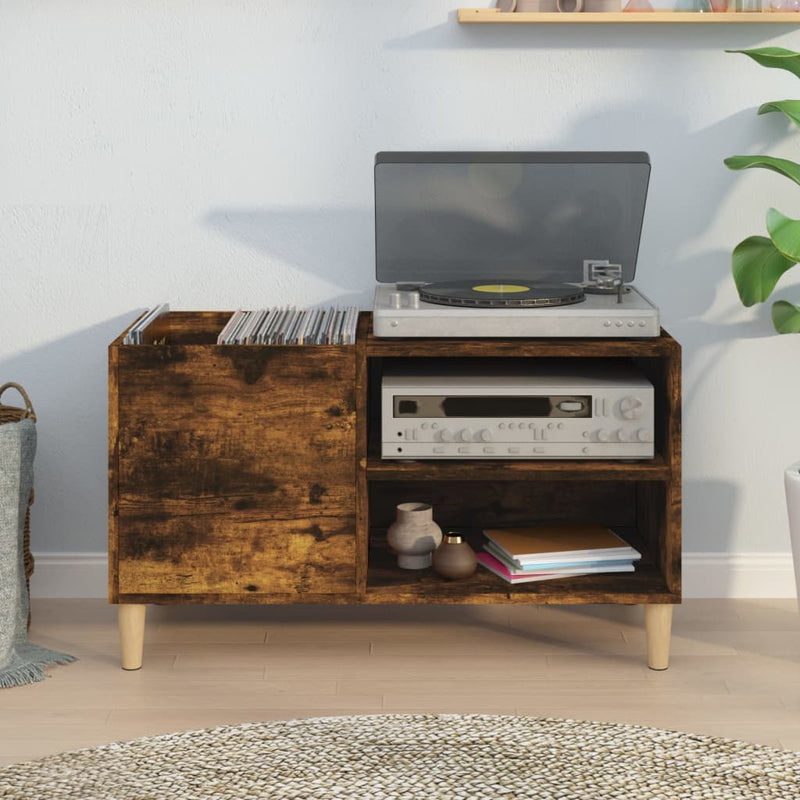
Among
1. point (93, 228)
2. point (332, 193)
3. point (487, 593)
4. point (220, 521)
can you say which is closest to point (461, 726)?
point (487, 593)

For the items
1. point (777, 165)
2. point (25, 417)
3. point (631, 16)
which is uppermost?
point (631, 16)

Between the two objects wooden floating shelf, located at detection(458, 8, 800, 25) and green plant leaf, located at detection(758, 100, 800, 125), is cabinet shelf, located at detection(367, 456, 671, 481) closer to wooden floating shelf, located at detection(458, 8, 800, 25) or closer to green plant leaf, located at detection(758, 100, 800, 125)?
green plant leaf, located at detection(758, 100, 800, 125)

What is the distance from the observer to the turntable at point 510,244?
2479mm

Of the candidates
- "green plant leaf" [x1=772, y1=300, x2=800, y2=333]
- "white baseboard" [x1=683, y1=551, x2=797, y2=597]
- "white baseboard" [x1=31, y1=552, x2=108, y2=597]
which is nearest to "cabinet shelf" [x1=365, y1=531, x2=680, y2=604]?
"white baseboard" [x1=683, y1=551, x2=797, y2=597]

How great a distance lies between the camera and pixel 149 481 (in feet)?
8.24

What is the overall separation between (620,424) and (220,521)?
866 mm

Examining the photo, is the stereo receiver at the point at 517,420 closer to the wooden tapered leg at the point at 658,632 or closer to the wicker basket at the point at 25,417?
the wooden tapered leg at the point at 658,632

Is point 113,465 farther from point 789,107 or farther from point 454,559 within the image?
point 789,107

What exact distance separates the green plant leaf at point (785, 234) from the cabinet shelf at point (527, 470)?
0.50 meters

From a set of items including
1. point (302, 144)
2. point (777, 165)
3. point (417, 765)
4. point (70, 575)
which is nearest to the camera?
point (417, 765)

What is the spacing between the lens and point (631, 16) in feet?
8.95

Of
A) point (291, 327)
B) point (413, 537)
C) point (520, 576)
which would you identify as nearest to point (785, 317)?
point (520, 576)

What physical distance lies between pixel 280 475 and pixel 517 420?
1.67 ft

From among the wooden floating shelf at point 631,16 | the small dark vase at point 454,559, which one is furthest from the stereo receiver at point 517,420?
the wooden floating shelf at point 631,16
